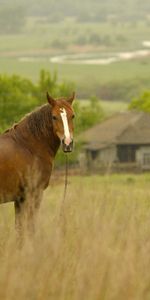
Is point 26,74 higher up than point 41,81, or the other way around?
point 26,74

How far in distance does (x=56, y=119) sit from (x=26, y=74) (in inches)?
5271

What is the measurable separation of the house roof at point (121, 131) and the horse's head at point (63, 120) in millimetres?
60151

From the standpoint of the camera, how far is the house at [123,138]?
232 ft

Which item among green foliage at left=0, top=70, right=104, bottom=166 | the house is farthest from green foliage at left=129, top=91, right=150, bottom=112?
green foliage at left=0, top=70, right=104, bottom=166

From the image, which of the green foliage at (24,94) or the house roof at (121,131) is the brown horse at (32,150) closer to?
the green foliage at (24,94)

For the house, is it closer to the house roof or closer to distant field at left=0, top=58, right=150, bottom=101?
the house roof

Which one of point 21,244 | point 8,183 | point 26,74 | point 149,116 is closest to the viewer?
point 21,244

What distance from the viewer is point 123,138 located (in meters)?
73.0

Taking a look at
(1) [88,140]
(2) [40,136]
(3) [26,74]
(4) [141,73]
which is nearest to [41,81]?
(1) [88,140]

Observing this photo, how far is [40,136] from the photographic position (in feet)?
34.1

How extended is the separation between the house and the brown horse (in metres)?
58.6

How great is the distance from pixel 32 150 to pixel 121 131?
62.6 m

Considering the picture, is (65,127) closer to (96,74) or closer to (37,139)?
(37,139)

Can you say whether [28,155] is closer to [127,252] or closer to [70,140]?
[70,140]
